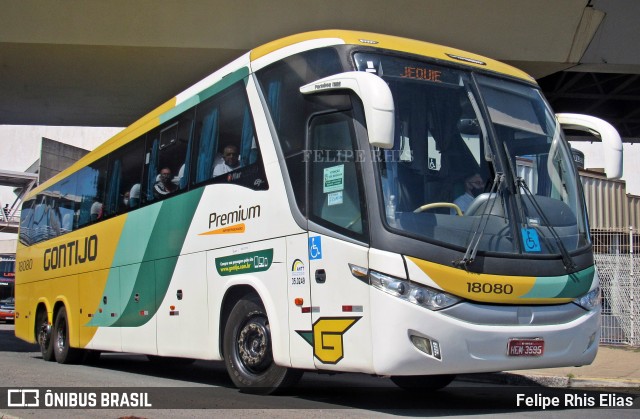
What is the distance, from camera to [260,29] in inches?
590

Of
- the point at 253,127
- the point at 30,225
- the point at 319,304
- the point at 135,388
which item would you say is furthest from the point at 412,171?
the point at 30,225

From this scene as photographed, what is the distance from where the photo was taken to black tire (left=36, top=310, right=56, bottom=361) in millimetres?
15258

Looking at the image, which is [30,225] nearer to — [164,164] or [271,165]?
[164,164]

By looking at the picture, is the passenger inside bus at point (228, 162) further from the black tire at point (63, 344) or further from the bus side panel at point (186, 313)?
the black tire at point (63, 344)

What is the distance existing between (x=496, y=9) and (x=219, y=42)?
5397mm

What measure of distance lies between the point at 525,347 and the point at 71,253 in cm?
986

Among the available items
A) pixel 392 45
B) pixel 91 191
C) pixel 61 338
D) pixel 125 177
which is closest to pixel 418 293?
pixel 392 45

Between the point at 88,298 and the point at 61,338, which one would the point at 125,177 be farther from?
the point at 61,338

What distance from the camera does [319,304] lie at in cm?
734

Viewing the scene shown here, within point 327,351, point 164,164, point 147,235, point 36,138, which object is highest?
point 36,138

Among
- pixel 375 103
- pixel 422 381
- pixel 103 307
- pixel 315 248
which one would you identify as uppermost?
pixel 375 103

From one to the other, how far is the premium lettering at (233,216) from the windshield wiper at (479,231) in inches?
96.5

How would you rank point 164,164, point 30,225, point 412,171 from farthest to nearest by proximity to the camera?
point 30,225
point 164,164
point 412,171

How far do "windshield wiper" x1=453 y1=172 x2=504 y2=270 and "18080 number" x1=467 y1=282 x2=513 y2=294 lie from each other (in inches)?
6.9
